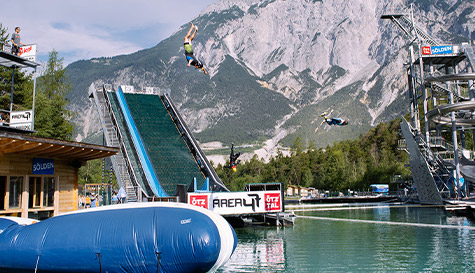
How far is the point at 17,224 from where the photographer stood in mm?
11883

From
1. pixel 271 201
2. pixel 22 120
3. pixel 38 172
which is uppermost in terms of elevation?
pixel 22 120

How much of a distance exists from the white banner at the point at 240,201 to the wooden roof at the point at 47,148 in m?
11.2

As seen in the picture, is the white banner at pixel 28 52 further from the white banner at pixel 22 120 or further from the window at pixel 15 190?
the window at pixel 15 190

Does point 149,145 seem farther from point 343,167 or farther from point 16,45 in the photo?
point 343,167

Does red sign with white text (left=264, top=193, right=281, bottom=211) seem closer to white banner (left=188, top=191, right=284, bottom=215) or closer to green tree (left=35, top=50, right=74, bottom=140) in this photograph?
white banner (left=188, top=191, right=284, bottom=215)

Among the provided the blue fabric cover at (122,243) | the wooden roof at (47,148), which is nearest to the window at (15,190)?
the wooden roof at (47,148)

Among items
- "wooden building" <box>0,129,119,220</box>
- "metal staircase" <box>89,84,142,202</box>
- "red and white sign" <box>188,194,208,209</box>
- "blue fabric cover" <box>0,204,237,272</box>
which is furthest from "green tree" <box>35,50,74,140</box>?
"blue fabric cover" <box>0,204,237,272</box>

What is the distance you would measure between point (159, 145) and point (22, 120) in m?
21.6

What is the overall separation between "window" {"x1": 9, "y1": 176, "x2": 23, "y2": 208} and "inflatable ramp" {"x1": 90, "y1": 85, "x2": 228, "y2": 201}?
15191 millimetres

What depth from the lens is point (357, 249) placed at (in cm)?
1927

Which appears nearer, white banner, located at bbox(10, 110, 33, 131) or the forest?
white banner, located at bbox(10, 110, 33, 131)

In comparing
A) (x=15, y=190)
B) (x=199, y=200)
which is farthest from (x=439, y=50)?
(x=15, y=190)

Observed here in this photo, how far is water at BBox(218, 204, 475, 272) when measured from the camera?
1545 centimetres

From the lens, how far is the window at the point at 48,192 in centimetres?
1563
